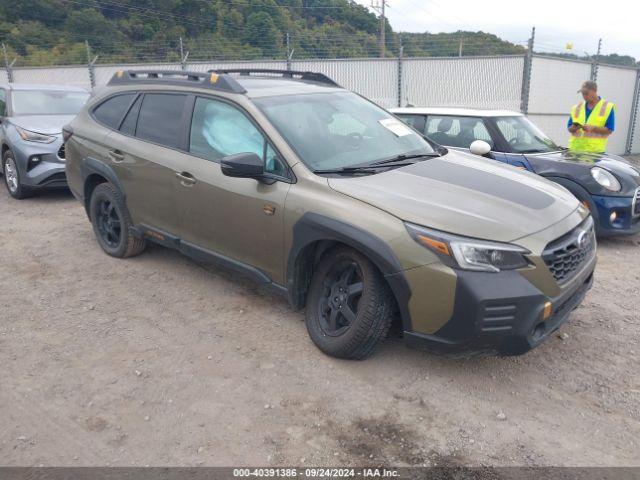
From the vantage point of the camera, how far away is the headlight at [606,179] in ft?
19.4

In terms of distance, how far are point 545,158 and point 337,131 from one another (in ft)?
11.1

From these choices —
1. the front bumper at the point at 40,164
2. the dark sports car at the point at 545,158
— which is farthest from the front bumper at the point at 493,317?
the front bumper at the point at 40,164

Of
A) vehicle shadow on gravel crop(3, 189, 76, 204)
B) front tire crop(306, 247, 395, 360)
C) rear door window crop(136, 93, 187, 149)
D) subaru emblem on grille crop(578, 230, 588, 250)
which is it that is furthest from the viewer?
vehicle shadow on gravel crop(3, 189, 76, 204)

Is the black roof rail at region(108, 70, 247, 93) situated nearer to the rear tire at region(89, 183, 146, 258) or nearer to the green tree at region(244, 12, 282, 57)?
the rear tire at region(89, 183, 146, 258)

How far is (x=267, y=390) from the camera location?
10.9ft

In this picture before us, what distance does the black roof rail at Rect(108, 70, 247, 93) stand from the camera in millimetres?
4172

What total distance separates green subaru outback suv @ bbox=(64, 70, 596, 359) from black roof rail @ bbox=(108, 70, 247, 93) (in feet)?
0.06

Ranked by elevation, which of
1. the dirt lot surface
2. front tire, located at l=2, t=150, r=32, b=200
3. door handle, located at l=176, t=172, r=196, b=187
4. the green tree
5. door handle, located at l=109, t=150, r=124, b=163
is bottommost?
the dirt lot surface

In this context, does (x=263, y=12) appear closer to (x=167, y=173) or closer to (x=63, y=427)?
(x=167, y=173)

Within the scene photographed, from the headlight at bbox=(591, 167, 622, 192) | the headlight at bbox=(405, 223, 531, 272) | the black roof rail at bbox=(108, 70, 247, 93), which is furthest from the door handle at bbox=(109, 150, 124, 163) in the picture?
the headlight at bbox=(591, 167, 622, 192)

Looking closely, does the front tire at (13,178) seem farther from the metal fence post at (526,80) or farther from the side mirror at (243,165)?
the metal fence post at (526,80)

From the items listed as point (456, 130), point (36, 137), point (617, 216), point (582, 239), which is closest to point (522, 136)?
point (456, 130)

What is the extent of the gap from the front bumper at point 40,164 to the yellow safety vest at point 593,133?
7.03 metres

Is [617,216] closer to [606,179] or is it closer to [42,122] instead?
[606,179]
